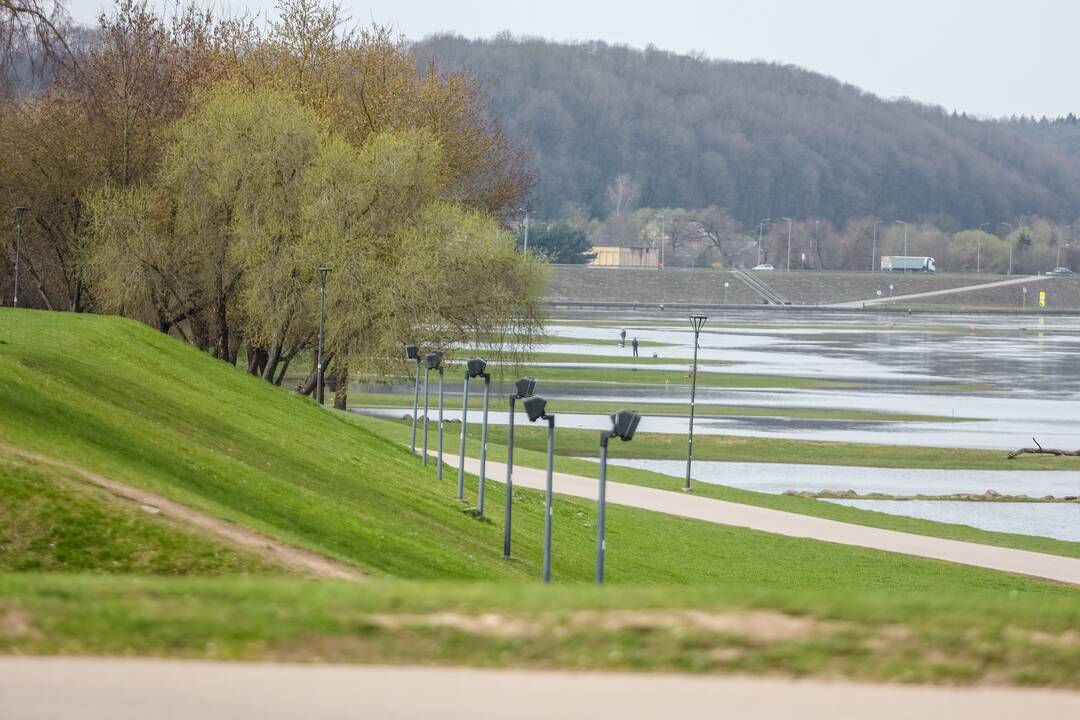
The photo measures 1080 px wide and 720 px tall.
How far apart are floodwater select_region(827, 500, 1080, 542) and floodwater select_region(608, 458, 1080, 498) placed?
1.73m

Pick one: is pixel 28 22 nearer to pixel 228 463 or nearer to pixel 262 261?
pixel 228 463

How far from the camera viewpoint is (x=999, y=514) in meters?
35.7

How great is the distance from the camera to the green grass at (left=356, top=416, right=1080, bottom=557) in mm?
31156

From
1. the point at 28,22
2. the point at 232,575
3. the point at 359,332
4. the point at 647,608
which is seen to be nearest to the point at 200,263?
the point at 359,332

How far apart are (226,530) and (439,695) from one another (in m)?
7.98

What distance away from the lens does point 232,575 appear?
1366cm

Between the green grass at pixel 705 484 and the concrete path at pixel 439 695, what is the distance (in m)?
23.2

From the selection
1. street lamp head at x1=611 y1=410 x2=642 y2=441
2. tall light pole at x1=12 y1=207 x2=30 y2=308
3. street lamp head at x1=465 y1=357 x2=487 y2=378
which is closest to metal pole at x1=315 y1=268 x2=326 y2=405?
tall light pole at x1=12 y1=207 x2=30 y2=308

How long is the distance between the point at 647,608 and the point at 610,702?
1.97m

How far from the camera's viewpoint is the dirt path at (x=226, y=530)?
14.4 metres

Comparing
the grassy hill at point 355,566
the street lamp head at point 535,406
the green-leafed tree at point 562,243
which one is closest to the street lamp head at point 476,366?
the grassy hill at point 355,566

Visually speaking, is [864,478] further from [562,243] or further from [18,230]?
[562,243]

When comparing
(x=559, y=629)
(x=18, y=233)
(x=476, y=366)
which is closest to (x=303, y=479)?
(x=476, y=366)

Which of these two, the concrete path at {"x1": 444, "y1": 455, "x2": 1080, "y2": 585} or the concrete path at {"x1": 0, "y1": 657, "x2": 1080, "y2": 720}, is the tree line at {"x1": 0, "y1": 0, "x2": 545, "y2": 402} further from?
the concrete path at {"x1": 0, "y1": 657, "x2": 1080, "y2": 720}
